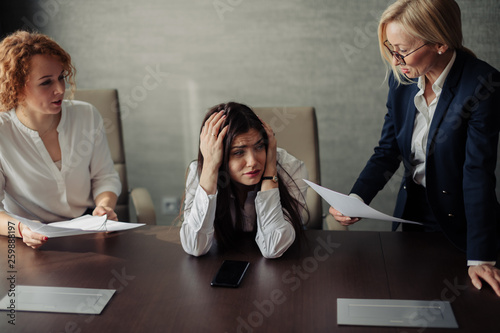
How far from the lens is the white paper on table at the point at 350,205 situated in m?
1.51

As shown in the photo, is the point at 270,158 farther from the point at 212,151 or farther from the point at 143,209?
the point at 143,209

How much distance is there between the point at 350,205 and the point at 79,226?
0.85 m

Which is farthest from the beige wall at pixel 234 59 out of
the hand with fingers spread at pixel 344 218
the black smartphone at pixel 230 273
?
the black smartphone at pixel 230 273

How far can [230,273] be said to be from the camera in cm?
144

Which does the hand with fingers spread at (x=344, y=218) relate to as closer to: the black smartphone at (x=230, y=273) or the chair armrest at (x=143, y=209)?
the black smartphone at (x=230, y=273)

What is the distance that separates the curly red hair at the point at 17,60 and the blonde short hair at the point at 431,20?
4.01ft

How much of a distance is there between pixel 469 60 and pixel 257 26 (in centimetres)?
142

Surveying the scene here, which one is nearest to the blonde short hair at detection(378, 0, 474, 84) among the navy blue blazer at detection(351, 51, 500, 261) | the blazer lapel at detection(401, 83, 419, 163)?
the navy blue blazer at detection(351, 51, 500, 261)

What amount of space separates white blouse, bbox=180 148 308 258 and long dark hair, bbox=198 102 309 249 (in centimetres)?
3

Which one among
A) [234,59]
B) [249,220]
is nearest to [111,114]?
[234,59]

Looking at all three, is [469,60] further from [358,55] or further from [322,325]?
[358,55]

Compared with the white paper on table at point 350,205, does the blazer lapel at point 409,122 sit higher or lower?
higher

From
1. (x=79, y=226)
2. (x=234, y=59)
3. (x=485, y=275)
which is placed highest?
(x=234, y=59)

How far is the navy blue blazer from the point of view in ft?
4.80
